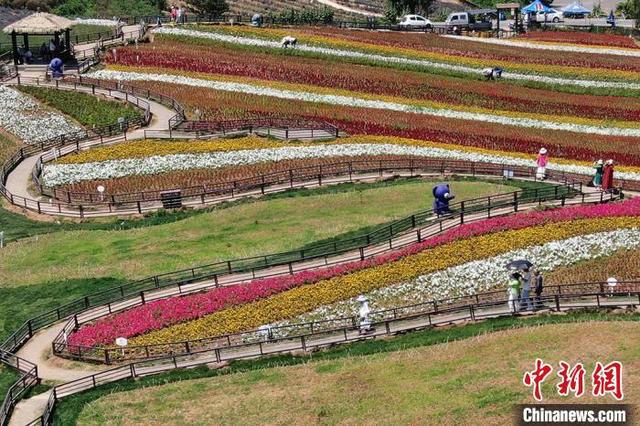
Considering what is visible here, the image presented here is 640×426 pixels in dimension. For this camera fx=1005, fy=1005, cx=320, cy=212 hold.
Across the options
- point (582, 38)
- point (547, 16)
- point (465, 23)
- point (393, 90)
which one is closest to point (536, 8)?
point (547, 16)

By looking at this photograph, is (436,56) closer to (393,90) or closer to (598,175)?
(393,90)

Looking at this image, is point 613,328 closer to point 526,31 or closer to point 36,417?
point 36,417

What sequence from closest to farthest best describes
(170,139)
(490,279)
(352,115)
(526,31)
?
(490,279), (170,139), (352,115), (526,31)

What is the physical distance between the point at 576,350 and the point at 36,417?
19043 mm

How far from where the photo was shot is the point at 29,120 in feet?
249

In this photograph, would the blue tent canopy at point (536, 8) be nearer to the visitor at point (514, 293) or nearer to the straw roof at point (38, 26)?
the straw roof at point (38, 26)

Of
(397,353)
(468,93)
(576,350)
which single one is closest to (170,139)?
(468,93)

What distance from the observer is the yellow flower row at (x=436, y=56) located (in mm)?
97438

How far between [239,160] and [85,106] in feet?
58.0

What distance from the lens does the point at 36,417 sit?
115 ft

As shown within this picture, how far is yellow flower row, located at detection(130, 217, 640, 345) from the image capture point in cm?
4203

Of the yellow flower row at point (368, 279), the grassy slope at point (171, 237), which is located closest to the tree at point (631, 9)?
the grassy slope at point (171, 237)

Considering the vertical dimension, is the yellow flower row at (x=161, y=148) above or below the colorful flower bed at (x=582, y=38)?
below

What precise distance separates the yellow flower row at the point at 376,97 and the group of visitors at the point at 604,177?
78.0ft
